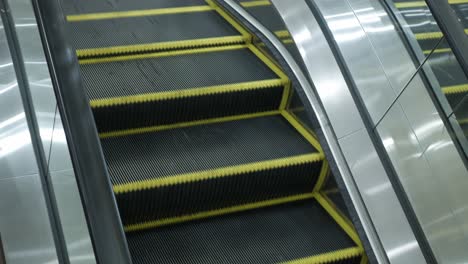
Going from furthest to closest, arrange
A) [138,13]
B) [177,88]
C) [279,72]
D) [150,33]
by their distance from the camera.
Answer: [138,13]
[150,33]
[279,72]
[177,88]

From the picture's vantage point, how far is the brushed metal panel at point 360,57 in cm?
350

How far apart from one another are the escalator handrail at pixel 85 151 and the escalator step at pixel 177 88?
133 cm

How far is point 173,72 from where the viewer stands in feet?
13.8

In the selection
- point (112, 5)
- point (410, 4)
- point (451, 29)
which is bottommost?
point (451, 29)

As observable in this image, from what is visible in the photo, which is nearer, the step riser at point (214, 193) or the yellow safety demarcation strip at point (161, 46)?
the step riser at point (214, 193)

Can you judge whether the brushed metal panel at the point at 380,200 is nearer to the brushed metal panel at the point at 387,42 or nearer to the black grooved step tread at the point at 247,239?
the black grooved step tread at the point at 247,239

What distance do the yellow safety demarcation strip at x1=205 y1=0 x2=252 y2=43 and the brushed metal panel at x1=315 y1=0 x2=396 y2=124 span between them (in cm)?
75

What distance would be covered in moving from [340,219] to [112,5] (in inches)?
93.4

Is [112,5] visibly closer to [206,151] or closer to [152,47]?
[152,47]

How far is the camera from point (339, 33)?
3881 millimetres

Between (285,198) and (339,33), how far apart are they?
0.97 metres

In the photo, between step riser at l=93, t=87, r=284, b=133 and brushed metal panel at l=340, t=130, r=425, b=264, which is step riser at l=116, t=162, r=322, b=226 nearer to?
brushed metal panel at l=340, t=130, r=425, b=264

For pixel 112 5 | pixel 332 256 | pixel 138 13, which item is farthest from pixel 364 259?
pixel 112 5

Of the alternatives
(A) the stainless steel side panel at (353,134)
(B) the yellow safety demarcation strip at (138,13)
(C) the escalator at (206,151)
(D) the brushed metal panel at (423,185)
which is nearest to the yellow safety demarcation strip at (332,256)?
(C) the escalator at (206,151)
